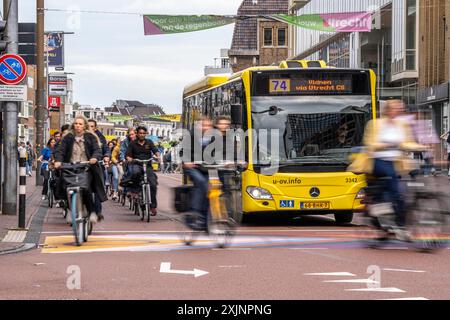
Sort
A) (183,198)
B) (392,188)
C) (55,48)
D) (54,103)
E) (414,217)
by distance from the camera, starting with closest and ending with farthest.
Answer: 1. (414,217)
2. (392,188)
3. (183,198)
4. (55,48)
5. (54,103)

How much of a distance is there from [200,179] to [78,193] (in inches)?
65.2

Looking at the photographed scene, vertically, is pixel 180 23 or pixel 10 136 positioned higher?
pixel 180 23

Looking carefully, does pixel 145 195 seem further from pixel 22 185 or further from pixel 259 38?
pixel 259 38

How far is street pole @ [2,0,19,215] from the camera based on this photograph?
2000 centimetres

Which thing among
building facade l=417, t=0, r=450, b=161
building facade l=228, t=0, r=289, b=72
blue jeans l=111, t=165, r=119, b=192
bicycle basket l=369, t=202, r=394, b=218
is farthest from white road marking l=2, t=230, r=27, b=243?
building facade l=228, t=0, r=289, b=72

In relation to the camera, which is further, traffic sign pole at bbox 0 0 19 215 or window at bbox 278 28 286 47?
window at bbox 278 28 286 47

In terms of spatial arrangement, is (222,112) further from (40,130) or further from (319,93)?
(40,130)

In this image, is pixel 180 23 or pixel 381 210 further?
pixel 180 23

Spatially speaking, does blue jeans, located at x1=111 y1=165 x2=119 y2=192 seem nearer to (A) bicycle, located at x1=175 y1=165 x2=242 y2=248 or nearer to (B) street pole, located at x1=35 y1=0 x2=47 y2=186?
(B) street pole, located at x1=35 y1=0 x2=47 y2=186

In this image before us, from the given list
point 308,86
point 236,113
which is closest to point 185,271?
point 236,113

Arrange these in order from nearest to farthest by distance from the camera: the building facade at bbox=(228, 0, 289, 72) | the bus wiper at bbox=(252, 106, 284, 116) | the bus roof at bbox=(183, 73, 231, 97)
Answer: the bus wiper at bbox=(252, 106, 284, 116)
the bus roof at bbox=(183, 73, 231, 97)
the building facade at bbox=(228, 0, 289, 72)

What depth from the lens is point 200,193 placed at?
14.0 metres

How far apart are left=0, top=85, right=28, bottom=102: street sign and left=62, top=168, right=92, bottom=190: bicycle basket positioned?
16.6 ft
